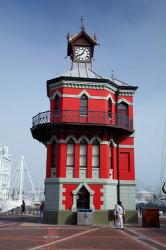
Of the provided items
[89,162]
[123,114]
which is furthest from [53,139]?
[123,114]

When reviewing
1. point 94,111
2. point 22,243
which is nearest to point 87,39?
point 94,111

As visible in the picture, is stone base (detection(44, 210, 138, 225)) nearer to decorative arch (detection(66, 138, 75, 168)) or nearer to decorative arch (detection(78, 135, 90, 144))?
decorative arch (detection(66, 138, 75, 168))

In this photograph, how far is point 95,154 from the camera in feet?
82.5

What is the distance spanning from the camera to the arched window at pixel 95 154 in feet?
82.1

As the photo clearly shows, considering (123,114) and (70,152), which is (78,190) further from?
(123,114)

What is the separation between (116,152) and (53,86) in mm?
7376

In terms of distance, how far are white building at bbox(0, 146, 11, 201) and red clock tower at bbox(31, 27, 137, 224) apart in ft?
290

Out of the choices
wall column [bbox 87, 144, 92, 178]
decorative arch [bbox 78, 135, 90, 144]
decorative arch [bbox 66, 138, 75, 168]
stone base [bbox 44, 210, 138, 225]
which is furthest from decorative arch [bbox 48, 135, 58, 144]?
stone base [bbox 44, 210, 138, 225]

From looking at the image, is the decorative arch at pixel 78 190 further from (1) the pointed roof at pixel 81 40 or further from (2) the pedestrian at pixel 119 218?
(1) the pointed roof at pixel 81 40

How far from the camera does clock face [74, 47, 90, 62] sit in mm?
30438

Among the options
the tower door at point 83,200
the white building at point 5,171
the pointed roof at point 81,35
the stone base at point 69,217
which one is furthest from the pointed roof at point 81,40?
the white building at point 5,171

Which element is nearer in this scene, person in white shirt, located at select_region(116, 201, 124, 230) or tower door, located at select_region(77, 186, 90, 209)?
person in white shirt, located at select_region(116, 201, 124, 230)

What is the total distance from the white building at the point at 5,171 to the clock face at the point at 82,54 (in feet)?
284

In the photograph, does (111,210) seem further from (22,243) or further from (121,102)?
(22,243)
